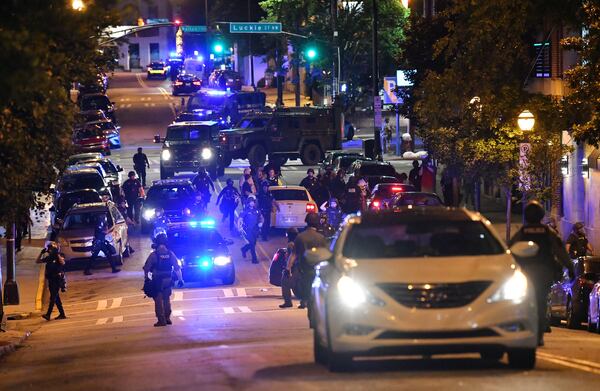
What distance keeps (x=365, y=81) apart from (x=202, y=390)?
6411 centimetres

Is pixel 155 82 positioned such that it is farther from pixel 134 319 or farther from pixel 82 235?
pixel 134 319

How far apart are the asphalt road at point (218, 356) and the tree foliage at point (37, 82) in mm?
2511

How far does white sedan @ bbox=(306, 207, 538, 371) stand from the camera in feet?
36.0

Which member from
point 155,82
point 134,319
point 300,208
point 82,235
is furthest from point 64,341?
point 155,82

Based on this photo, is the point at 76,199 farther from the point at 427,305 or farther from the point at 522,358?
the point at 427,305

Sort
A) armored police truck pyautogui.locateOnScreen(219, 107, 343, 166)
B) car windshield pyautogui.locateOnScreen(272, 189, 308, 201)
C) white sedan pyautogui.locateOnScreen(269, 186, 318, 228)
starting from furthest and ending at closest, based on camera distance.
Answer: armored police truck pyautogui.locateOnScreen(219, 107, 343, 166) < car windshield pyautogui.locateOnScreen(272, 189, 308, 201) < white sedan pyautogui.locateOnScreen(269, 186, 318, 228)

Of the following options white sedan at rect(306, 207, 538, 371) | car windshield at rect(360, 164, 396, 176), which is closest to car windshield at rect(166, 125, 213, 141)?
car windshield at rect(360, 164, 396, 176)

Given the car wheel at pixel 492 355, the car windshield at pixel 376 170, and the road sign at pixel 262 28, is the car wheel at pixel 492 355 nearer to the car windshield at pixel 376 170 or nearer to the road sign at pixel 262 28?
the car windshield at pixel 376 170

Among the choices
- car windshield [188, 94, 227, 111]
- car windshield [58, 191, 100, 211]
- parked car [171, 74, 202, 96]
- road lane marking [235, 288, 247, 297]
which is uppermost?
parked car [171, 74, 202, 96]

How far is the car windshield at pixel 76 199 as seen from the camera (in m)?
37.5

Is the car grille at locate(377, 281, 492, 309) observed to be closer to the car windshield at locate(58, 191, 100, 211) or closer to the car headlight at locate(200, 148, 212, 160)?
the car windshield at locate(58, 191, 100, 211)

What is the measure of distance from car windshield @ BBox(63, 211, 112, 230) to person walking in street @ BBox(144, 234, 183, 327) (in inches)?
503

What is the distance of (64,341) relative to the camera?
20047 mm

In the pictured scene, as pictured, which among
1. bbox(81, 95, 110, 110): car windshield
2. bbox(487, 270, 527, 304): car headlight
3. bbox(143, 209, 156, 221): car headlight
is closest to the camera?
bbox(487, 270, 527, 304): car headlight
